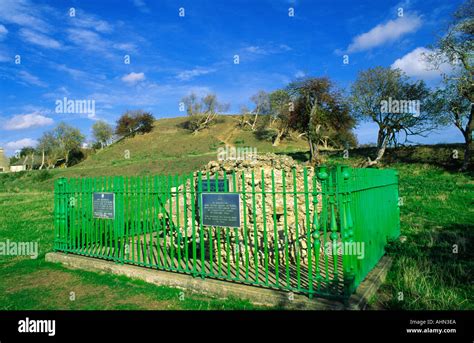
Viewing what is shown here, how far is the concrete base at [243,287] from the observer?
4.40m

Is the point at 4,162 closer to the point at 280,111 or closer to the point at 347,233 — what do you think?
the point at 280,111

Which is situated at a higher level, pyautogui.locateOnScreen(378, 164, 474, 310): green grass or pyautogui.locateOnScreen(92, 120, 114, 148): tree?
pyautogui.locateOnScreen(92, 120, 114, 148): tree

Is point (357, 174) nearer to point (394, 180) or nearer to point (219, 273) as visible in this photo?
point (219, 273)

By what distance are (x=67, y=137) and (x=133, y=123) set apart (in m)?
15.9

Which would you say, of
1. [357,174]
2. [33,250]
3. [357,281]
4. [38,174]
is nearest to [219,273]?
[357,281]

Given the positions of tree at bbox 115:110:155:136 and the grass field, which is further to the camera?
tree at bbox 115:110:155:136

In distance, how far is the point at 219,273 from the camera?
17.8 ft

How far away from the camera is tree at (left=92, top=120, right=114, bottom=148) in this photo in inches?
3113

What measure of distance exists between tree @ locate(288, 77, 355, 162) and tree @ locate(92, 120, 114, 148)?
62158 millimetres

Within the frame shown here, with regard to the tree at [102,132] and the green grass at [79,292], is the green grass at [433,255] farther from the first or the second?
the tree at [102,132]

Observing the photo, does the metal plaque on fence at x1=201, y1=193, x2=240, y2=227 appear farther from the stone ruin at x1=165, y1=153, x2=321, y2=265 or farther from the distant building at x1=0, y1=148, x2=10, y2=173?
the distant building at x1=0, y1=148, x2=10, y2=173

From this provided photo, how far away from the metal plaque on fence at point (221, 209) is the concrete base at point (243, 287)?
39.0 inches

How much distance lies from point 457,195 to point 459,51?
13678 mm

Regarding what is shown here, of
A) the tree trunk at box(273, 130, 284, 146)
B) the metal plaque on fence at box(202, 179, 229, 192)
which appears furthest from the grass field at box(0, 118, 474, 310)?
the tree trunk at box(273, 130, 284, 146)
